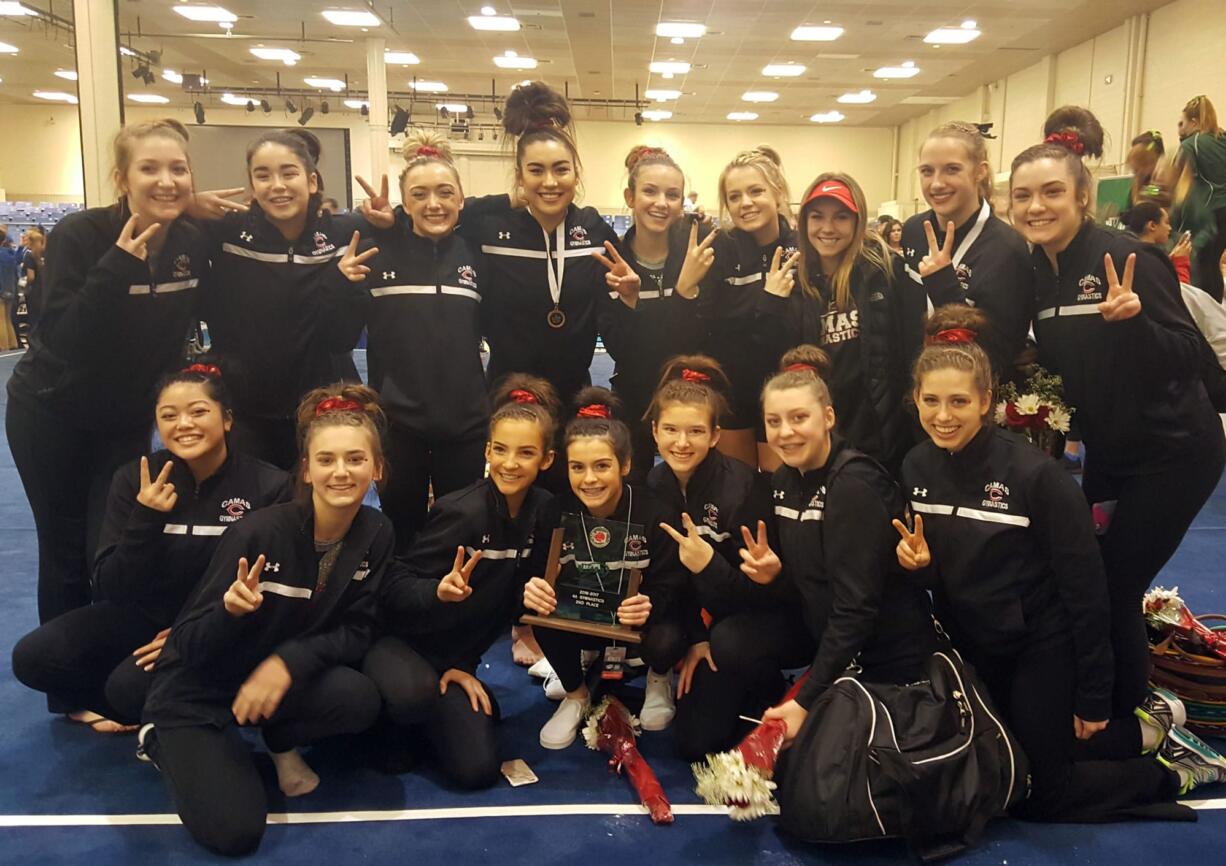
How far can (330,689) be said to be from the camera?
2646 millimetres

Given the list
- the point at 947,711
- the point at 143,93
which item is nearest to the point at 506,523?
the point at 947,711

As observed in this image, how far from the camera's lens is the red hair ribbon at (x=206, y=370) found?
2.88m

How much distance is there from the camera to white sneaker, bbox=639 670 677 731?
123 inches

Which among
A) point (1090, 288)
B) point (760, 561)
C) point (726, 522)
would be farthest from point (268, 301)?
point (1090, 288)

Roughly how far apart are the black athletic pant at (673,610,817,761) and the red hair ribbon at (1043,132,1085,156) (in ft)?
6.07

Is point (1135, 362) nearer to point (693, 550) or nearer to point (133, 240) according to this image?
point (693, 550)

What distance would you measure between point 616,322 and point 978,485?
58.1 inches

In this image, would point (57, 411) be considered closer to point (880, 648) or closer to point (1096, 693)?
point (880, 648)

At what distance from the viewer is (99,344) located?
9.61 ft

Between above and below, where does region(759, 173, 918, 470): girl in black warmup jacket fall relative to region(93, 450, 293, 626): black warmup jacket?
above

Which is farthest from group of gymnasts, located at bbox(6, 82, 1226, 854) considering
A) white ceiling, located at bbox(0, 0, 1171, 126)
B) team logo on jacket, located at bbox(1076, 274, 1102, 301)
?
white ceiling, located at bbox(0, 0, 1171, 126)

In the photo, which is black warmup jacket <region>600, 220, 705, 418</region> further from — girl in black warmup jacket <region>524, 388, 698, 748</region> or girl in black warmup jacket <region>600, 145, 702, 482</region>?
girl in black warmup jacket <region>524, 388, 698, 748</region>

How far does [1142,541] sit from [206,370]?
9.57 ft

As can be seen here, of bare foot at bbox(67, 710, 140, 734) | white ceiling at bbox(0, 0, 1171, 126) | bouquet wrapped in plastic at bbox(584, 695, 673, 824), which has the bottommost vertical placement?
bare foot at bbox(67, 710, 140, 734)
